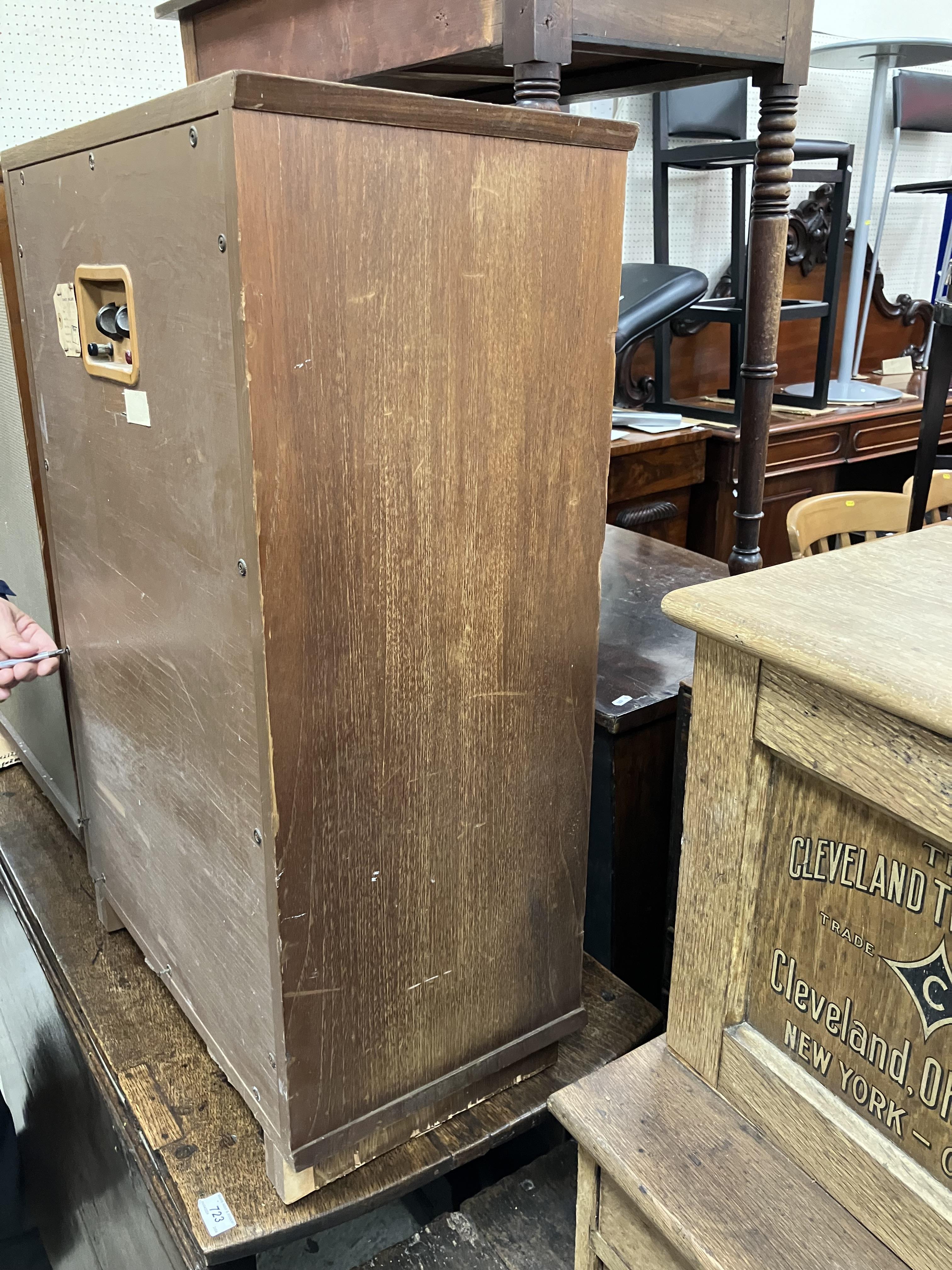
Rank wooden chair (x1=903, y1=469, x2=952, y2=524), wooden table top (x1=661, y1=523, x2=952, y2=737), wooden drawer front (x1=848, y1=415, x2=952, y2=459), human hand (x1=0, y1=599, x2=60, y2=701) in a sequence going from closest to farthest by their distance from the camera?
wooden table top (x1=661, y1=523, x2=952, y2=737), human hand (x1=0, y1=599, x2=60, y2=701), wooden chair (x1=903, y1=469, x2=952, y2=524), wooden drawer front (x1=848, y1=415, x2=952, y2=459)

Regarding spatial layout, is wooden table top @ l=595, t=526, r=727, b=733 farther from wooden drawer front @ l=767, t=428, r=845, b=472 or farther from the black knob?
wooden drawer front @ l=767, t=428, r=845, b=472

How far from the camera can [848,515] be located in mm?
1944

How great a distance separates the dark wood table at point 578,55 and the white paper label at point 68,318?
13.7 inches

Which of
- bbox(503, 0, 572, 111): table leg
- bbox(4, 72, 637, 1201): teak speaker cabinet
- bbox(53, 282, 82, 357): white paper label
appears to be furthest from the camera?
bbox(53, 282, 82, 357): white paper label

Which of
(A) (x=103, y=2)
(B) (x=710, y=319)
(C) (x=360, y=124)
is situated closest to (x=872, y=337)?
(B) (x=710, y=319)

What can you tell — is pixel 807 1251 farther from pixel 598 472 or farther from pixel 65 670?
pixel 65 670

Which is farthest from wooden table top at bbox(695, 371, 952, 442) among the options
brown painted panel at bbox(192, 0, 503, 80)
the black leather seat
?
brown painted panel at bbox(192, 0, 503, 80)

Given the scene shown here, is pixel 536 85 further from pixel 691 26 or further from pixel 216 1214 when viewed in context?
pixel 216 1214

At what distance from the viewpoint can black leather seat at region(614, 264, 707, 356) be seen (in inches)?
89.8

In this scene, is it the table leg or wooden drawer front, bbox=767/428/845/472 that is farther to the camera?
wooden drawer front, bbox=767/428/845/472

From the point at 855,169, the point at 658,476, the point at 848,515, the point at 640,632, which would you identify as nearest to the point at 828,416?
A: the point at 658,476

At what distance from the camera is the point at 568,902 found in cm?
99

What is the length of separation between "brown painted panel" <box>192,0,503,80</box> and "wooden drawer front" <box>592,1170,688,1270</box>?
3.02 ft

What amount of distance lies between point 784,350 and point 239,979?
3.01m
